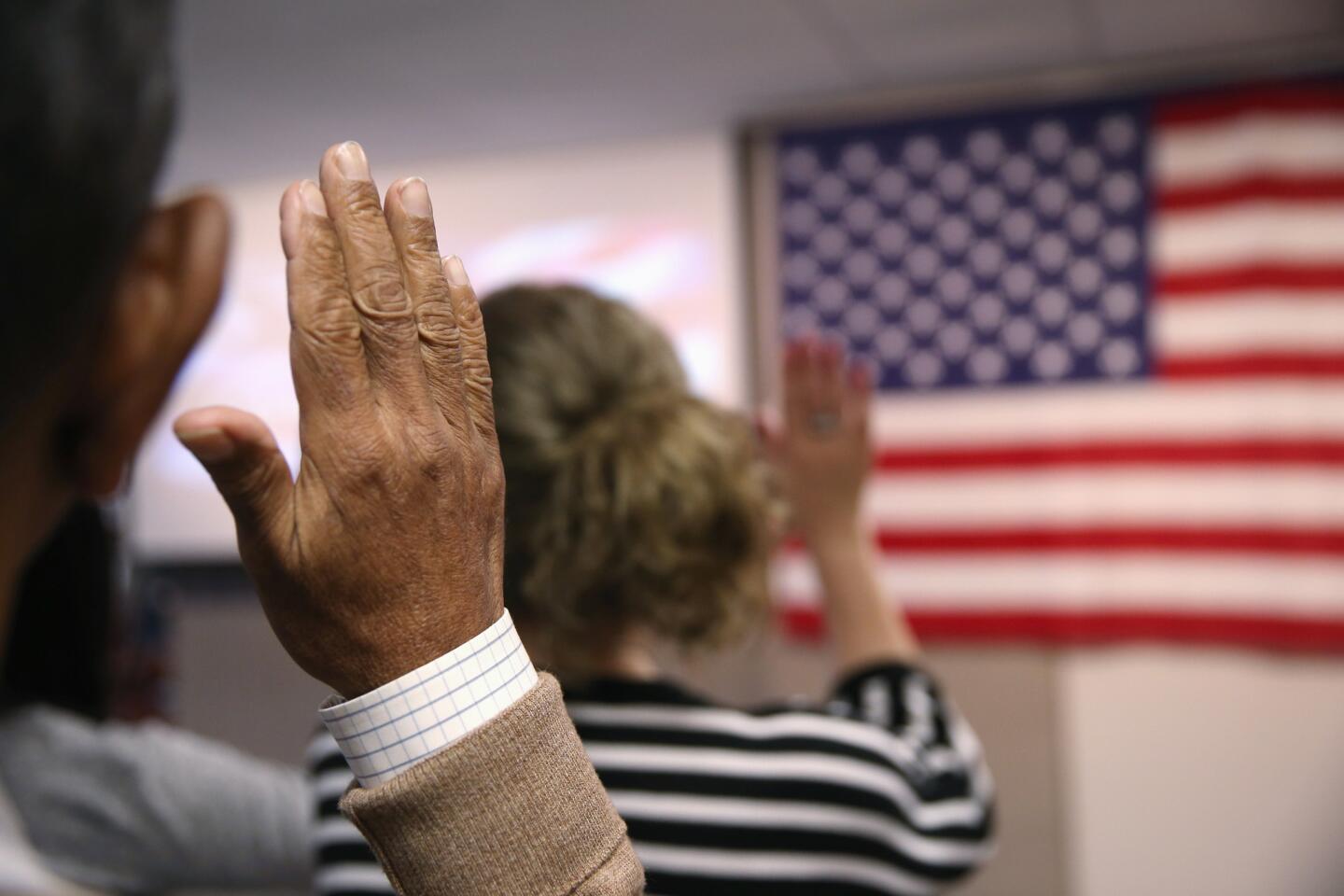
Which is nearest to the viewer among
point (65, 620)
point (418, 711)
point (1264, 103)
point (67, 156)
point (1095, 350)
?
point (67, 156)

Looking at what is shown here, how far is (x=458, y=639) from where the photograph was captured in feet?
1.08

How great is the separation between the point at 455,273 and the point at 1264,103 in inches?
125

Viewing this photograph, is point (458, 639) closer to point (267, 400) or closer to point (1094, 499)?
point (1094, 499)

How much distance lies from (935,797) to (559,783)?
A: 59cm

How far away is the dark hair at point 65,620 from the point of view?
3.10 ft

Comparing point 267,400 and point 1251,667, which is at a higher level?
point 267,400

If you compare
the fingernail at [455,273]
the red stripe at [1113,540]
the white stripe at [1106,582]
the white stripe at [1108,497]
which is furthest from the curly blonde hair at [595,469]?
the red stripe at [1113,540]

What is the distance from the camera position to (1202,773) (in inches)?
120

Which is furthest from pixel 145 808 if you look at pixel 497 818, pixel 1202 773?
pixel 1202 773

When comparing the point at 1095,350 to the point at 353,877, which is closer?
the point at 353,877

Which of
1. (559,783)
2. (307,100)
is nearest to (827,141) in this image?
(307,100)

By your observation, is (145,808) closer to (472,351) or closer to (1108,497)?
(472,351)

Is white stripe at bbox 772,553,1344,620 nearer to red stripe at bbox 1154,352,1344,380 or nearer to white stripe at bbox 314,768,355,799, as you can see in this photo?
red stripe at bbox 1154,352,1344,380

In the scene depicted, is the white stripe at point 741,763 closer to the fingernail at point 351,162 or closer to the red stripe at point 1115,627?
the fingernail at point 351,162
